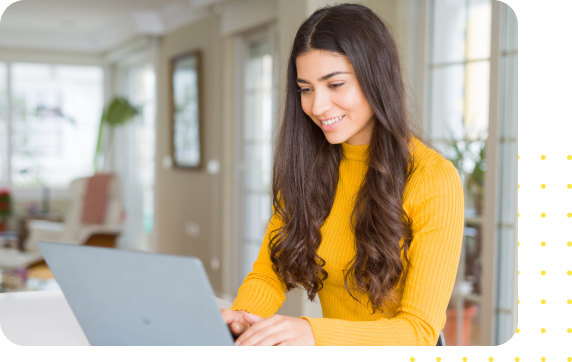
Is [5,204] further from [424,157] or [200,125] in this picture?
[424,157]

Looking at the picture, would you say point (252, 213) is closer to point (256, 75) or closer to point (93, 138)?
point (256, 75)

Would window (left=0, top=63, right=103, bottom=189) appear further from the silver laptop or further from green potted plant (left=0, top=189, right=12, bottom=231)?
the silver laptop

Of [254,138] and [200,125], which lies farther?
[200,125]

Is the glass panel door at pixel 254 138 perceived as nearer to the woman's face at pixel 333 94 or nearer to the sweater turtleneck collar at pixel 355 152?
the sweater turtleneck collar at pixel 355 152

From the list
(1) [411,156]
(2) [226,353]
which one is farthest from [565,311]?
(2) [226,353]

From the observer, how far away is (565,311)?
7.38ft

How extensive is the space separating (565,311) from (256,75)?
3.09 metres

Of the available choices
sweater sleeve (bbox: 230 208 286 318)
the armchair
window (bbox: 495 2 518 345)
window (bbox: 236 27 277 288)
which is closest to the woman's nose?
sweater sleeve (bbox: 230 208 286 318)

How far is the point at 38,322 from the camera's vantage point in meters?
1.28

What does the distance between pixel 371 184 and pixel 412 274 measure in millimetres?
236

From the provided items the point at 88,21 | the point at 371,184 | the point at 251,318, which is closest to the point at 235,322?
the point at 251,318

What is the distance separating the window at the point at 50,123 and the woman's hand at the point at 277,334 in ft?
23.6

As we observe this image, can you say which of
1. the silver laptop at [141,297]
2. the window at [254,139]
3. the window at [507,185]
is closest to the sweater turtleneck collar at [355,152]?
the silver laptop at [141,297]

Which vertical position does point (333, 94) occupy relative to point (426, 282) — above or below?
above
